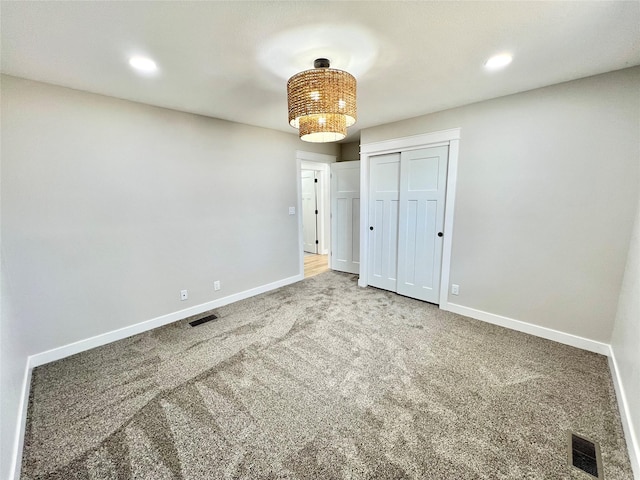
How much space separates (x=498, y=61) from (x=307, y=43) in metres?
1.41

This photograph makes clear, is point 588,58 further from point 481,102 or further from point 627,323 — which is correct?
point 627,323

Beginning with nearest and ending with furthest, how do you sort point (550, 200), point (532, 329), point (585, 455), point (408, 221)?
point (585, 455) → point (550, 200) → point (532, 329) → point (408, 221)

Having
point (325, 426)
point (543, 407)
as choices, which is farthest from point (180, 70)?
point (543, 407)

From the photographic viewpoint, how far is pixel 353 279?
4477 mm

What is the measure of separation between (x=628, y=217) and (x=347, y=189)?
10.8 ft

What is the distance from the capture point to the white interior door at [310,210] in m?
5.94

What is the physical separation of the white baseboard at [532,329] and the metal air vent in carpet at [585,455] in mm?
1237

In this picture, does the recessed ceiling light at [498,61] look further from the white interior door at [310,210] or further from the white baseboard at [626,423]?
the white interior door at [310,210]

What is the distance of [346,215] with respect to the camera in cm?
470

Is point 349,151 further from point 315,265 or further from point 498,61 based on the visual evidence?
point 498,61

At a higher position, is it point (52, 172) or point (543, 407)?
point (52, 172)

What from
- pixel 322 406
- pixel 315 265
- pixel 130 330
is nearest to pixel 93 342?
pixel 130 330

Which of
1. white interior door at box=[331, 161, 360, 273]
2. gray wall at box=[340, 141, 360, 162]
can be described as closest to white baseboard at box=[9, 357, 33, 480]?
white interior door at box=[331, 161, 360, 273]

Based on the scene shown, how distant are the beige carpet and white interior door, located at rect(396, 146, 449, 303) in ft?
2.49
